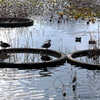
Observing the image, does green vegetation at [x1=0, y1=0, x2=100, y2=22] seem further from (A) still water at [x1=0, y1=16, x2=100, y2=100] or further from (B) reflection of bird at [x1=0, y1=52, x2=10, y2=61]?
(B) reflection of bird at [x1=0, y1=52, x2=10, y2=61]

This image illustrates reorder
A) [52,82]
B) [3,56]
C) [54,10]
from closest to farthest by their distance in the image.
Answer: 1. [52,82]
2. [3,56]
3. [54,10]

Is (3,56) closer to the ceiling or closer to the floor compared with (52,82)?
closer to the ceiling

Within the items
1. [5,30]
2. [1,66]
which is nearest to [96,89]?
[1,66]

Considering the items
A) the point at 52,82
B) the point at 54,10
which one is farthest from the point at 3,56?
the point at 54,10

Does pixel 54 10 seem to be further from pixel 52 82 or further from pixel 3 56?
pixel 52 82

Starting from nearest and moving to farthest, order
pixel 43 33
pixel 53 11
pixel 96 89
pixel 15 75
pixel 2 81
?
pixel 96 89 → pixel 2 81 → pixel 15 75 → pixel 43 33 → pixel 53 11

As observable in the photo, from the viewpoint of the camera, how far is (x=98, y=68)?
47.5 feet

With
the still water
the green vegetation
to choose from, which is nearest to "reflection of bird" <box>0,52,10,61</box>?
the still water

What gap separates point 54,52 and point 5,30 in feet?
28.9

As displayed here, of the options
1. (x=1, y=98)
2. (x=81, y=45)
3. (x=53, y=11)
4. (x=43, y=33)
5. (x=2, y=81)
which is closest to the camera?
(x=1, y=98)

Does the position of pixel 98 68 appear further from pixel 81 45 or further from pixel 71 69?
pixel 81 45

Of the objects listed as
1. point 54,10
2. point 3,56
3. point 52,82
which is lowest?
point 52,82

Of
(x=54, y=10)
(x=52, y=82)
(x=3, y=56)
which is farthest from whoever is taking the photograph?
(x=54, y=10)

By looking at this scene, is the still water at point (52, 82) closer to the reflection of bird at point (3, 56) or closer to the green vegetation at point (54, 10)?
the reflection of bird at point (3, 56)
